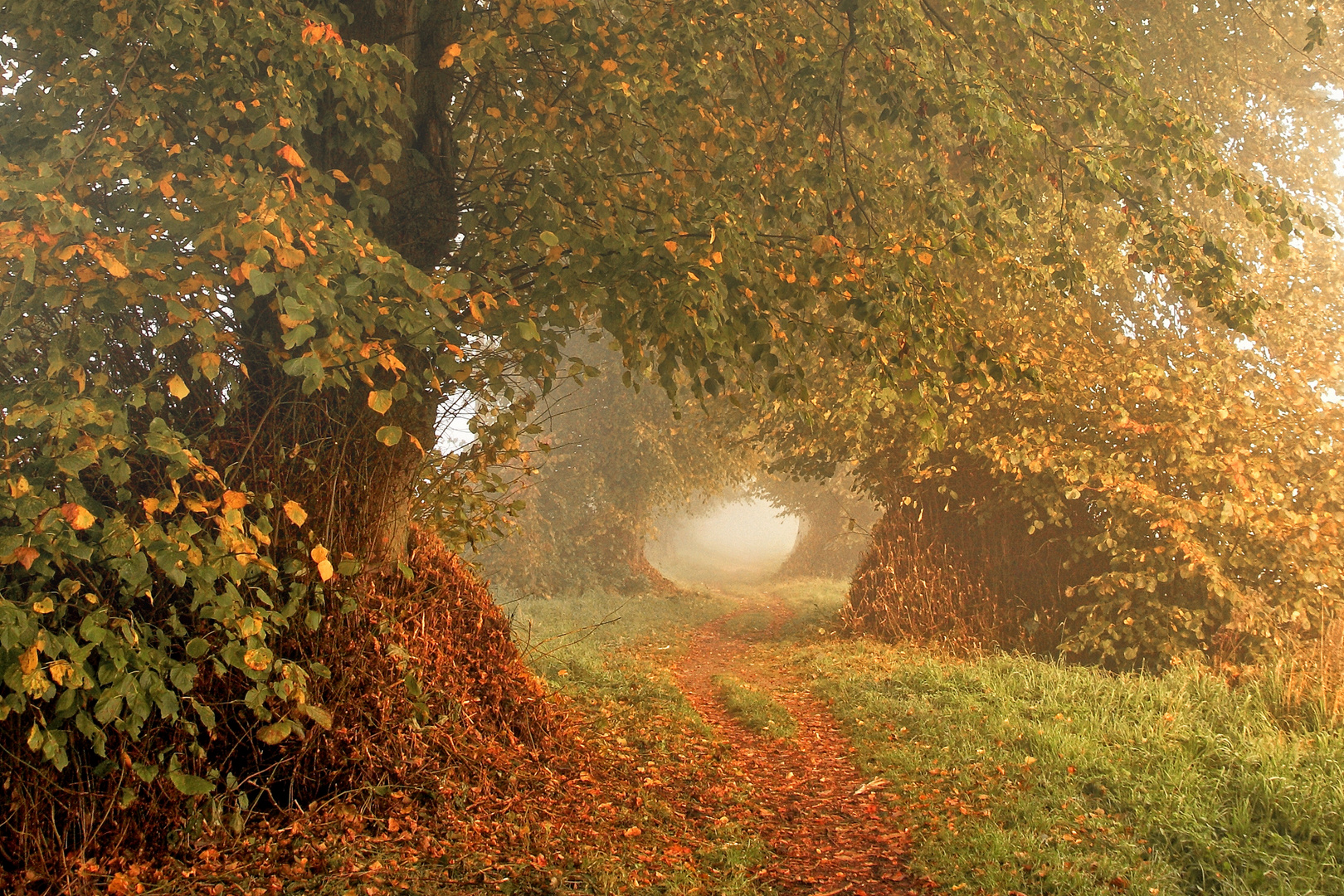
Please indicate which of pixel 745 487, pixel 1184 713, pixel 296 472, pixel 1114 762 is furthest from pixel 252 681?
pixel 745 487

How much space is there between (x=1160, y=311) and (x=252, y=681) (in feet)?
40.4

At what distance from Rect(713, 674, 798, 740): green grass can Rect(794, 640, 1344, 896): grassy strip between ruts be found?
660 millimetres

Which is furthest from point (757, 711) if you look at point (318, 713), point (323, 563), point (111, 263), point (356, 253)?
point (111, 263)

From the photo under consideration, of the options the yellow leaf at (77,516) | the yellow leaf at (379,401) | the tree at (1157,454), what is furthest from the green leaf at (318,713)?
the tree at (1157,454)

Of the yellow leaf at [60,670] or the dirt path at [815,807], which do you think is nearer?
the yellow leaf at [60,670]

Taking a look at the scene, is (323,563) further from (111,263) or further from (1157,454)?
(1157,454)

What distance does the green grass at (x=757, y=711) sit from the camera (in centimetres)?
802

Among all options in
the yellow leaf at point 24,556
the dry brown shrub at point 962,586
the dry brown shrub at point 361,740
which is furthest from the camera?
the dry brown shrub at point 962,586

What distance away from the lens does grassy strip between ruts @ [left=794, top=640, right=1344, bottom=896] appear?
461cm

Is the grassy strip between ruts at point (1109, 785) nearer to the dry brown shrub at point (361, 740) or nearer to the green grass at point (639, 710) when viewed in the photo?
the green grass at point (639, 710)

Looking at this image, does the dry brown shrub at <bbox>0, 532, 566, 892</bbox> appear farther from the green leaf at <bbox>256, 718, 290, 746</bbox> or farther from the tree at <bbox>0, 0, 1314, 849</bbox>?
the green leaf at <bbox>256, 718, 290, 746</bbox>

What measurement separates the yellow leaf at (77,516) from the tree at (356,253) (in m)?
0.01

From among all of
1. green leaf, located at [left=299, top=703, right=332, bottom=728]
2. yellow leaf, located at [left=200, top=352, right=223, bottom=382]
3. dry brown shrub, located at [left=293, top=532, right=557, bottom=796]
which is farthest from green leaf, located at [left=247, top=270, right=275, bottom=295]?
dry brown shrub, located at [left=293, top=532, right=557, bottom=796]

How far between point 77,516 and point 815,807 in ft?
16.3
